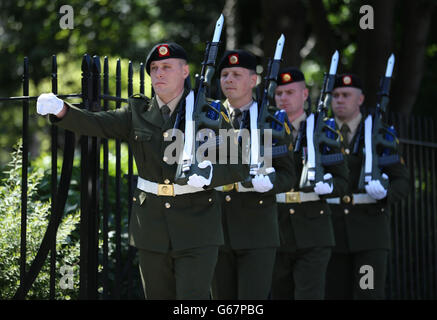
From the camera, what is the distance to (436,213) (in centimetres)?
977

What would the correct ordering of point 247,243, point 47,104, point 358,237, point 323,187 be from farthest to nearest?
point 358,237 < point 323,187 < point 247,243 < point 47,104

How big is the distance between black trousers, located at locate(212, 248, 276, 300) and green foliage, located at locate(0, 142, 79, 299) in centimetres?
110

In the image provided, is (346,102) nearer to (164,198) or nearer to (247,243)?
(247,243)

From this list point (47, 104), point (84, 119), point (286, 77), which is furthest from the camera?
point (286, 77)

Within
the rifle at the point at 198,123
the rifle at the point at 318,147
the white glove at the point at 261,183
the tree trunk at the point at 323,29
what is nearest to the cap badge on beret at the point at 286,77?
the rifle at the point at 318,147

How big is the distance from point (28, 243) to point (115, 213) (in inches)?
32.3

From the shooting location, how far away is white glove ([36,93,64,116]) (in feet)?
15.2

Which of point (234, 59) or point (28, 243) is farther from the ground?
point (234, 59)

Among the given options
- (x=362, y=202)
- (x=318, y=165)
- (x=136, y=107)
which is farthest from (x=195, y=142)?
(x=362, y=202)

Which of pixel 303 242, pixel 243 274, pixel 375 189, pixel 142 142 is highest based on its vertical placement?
pixel 142 142

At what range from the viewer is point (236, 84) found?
6094mm

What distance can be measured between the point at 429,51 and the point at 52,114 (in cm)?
1008

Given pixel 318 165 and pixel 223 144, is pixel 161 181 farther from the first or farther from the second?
pixel 318 165

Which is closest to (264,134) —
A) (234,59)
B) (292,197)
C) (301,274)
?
(234,59)
